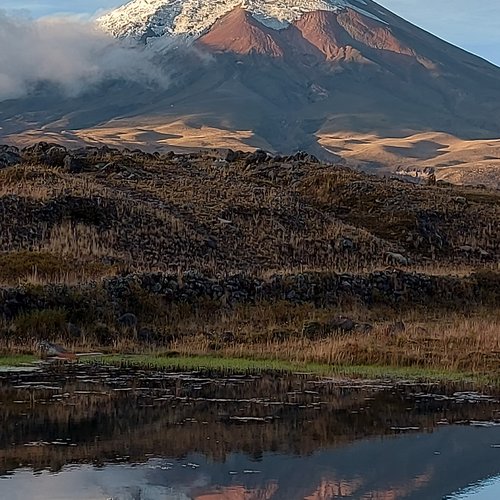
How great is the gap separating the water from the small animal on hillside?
216 cm

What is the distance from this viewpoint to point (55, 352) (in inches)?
806

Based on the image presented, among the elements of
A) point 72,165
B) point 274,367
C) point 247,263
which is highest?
point 72,165

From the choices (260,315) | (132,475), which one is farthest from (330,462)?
(260,315)

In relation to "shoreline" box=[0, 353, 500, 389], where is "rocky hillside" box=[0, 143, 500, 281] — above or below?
above

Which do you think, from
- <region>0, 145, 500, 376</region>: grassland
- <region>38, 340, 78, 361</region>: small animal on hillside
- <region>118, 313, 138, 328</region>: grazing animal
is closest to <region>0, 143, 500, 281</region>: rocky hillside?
<region>0, 145, 500, 376</region>: grassland

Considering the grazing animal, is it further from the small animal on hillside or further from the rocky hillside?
the rocky hillside

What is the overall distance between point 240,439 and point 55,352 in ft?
27.4

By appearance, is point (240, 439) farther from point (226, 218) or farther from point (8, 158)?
point (8, 158)

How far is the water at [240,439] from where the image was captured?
10.7 metres

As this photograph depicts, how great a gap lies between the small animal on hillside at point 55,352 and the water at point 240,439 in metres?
2.16

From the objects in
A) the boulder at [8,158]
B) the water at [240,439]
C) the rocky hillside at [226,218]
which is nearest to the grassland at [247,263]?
the rocky hillside at [226,218]

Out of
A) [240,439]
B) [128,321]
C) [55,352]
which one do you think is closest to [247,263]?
[128,321]

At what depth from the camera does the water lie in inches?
421

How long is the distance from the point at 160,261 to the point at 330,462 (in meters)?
21.1
